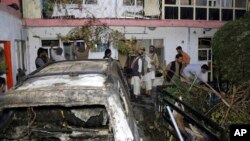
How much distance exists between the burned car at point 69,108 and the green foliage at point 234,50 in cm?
441

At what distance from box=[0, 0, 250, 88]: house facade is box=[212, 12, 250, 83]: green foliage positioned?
466 cm

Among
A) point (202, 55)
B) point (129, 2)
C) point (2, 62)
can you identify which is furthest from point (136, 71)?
point (202, 55)

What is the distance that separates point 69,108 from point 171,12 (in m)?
11.5

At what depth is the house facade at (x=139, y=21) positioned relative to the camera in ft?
41.9

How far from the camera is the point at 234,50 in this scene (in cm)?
834

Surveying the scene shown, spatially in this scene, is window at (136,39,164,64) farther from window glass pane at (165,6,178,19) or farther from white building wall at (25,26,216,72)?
window glass pane at (165,6,178,19)

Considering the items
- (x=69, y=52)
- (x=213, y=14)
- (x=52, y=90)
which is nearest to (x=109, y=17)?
(x=69, y=52)

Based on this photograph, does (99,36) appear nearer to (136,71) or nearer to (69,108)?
(136,71)

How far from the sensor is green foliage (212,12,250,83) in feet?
25.5

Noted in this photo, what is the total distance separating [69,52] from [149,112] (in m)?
5.74

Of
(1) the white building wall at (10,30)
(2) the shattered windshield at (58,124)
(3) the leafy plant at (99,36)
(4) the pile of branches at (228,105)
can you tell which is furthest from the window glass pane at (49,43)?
(2) the shattered windshield at (58,124)

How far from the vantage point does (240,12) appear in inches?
634

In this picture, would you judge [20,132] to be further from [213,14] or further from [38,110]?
[213,14]

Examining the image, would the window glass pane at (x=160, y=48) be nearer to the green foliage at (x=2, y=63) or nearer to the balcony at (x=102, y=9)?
the balcony at (x=102, y=9)
